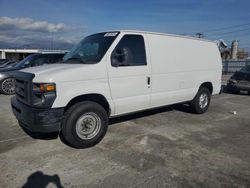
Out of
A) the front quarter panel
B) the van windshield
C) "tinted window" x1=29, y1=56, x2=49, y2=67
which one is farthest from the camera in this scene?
"tinted window" x1=29, y1=56, x2=49, y2=67

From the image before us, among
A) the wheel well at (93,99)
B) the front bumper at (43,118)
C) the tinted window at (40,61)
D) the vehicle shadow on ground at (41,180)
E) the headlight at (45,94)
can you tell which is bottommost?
the vehicle shadow on ground at (41,180)

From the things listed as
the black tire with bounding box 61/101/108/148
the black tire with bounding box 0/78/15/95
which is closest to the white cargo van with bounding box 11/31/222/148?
the black tire with bounding box 61/101/108/148

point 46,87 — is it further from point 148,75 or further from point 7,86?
point 7,86

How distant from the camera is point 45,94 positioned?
3.82 meters

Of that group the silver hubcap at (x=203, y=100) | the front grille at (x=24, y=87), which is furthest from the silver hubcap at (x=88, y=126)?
the silver hubcap at (x=203, y=100)

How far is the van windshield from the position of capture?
4.54 metres

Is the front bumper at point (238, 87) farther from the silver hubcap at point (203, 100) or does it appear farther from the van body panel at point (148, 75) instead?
the silver hubcap at point (203, 100)

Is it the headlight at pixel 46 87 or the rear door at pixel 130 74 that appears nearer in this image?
the headlight at pixel 46 87

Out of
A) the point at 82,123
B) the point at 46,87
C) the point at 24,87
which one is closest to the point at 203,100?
the point at 82,123

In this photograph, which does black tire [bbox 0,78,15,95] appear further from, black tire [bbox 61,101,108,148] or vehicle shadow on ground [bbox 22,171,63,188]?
vehicle shadow on ground [bbox 22,171,63,188]

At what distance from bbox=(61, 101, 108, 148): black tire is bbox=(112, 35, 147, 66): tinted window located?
3.26ft

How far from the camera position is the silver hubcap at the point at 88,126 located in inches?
170

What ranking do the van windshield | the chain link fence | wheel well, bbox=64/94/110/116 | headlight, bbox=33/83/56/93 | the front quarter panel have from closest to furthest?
headlight, bbox=33/83/56/93
the front quarter panel
wheel well, bbox=64/94/110/116
the van windshield
the chain link fence

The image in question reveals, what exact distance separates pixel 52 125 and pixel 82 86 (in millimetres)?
861
